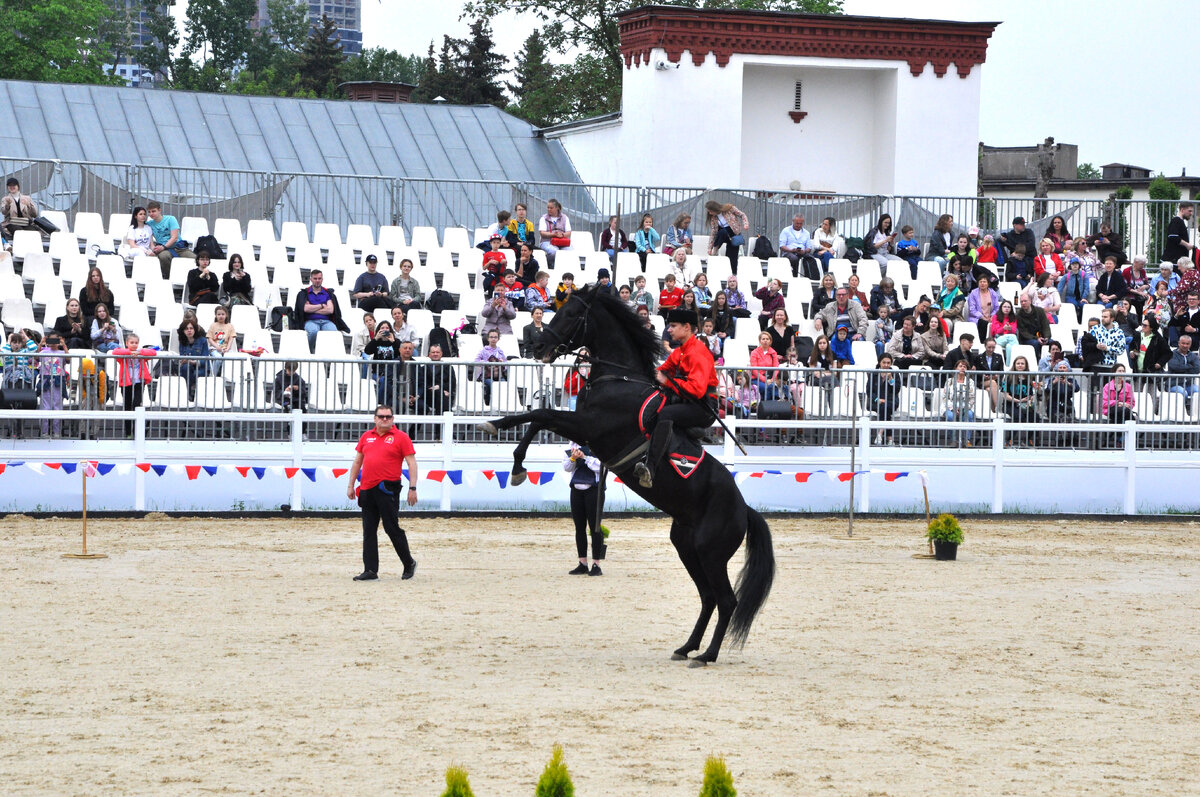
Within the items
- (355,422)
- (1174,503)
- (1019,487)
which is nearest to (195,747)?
(355,422)

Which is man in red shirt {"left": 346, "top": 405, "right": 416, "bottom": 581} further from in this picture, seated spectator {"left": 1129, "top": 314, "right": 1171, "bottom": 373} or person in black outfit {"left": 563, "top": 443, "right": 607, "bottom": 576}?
seated spectator {"left": 1129, "top": 314, "right": 1171, "bottom": 373}

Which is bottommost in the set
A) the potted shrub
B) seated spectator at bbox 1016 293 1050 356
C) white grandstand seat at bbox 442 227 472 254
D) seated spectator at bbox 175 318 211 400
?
the potted shrub

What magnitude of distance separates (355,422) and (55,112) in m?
17.2

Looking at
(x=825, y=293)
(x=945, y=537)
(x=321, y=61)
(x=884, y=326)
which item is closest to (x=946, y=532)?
(x=945, y=537)

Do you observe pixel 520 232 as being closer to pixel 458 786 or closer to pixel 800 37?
pixel 800 37

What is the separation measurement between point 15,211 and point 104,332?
4.72m

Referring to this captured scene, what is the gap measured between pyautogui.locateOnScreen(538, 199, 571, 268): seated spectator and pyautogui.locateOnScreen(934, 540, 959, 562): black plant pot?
11.1 metres

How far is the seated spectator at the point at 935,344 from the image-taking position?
2220 centimetres

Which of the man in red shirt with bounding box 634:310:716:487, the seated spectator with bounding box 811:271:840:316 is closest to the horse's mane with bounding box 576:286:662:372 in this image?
the man in red shirt with bounding box 634:310:716:487

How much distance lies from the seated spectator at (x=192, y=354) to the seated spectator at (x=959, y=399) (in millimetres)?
9661

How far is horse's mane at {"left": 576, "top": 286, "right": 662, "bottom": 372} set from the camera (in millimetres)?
11094

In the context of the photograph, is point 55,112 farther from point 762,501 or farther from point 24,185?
point 762,501

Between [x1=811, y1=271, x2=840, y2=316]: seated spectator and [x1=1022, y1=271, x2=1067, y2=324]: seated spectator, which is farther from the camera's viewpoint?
[x1=1022, y1=271, x2=1067, y2=324]: seated spectator

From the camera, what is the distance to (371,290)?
2311 cm
